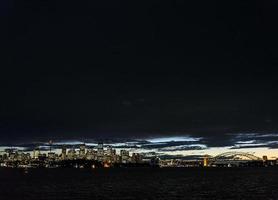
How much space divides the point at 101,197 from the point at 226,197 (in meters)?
28.9

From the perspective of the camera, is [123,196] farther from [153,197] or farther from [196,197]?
[196,197]

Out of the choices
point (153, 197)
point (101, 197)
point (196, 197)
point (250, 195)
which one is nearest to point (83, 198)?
point (101, 197)

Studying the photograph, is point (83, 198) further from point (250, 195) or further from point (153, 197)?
point (250, 195)

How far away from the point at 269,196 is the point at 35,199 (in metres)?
53.4

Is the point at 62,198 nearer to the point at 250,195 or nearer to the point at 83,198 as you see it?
the point at 83,198

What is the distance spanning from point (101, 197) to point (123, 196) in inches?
252

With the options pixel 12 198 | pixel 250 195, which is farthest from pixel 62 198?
pixel 250 195

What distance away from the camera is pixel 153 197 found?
116875mm

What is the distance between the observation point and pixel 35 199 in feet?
375

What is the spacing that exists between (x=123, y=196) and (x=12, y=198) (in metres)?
26.1

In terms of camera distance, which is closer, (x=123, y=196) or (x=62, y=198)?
(x=62, y=198)

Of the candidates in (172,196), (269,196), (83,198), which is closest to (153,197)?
(172,196)

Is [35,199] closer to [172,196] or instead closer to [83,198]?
[83,198]

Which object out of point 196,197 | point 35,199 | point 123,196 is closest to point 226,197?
point 196,197
